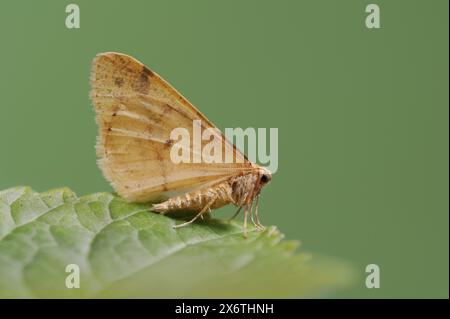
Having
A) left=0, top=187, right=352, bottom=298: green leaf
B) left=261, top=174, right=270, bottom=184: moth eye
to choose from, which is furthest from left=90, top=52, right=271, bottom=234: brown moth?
left=0, top=187, right=352, bottom=298: green leaf

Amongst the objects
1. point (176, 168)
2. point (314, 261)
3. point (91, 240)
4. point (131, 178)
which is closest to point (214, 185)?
point (176, 168)

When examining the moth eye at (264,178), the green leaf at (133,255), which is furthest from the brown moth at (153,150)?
the green leaf at (133,255)

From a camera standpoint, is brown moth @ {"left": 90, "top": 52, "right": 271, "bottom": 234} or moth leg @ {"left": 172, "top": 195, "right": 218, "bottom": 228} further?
brown moth @ {"left": 90, "top": 52, "right": 271, "bottom": 234}

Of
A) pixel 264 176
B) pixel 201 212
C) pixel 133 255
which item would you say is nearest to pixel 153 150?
pixel 201 212

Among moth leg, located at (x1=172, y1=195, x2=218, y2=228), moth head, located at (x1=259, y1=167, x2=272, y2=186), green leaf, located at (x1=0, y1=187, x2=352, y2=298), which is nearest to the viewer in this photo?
green leaf, located at (x1=0, y1=187, x2=352, y2=298)

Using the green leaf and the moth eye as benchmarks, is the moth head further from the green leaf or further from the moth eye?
the green leaf

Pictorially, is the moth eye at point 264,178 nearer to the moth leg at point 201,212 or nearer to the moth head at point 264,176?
the moth head at point 264,176
